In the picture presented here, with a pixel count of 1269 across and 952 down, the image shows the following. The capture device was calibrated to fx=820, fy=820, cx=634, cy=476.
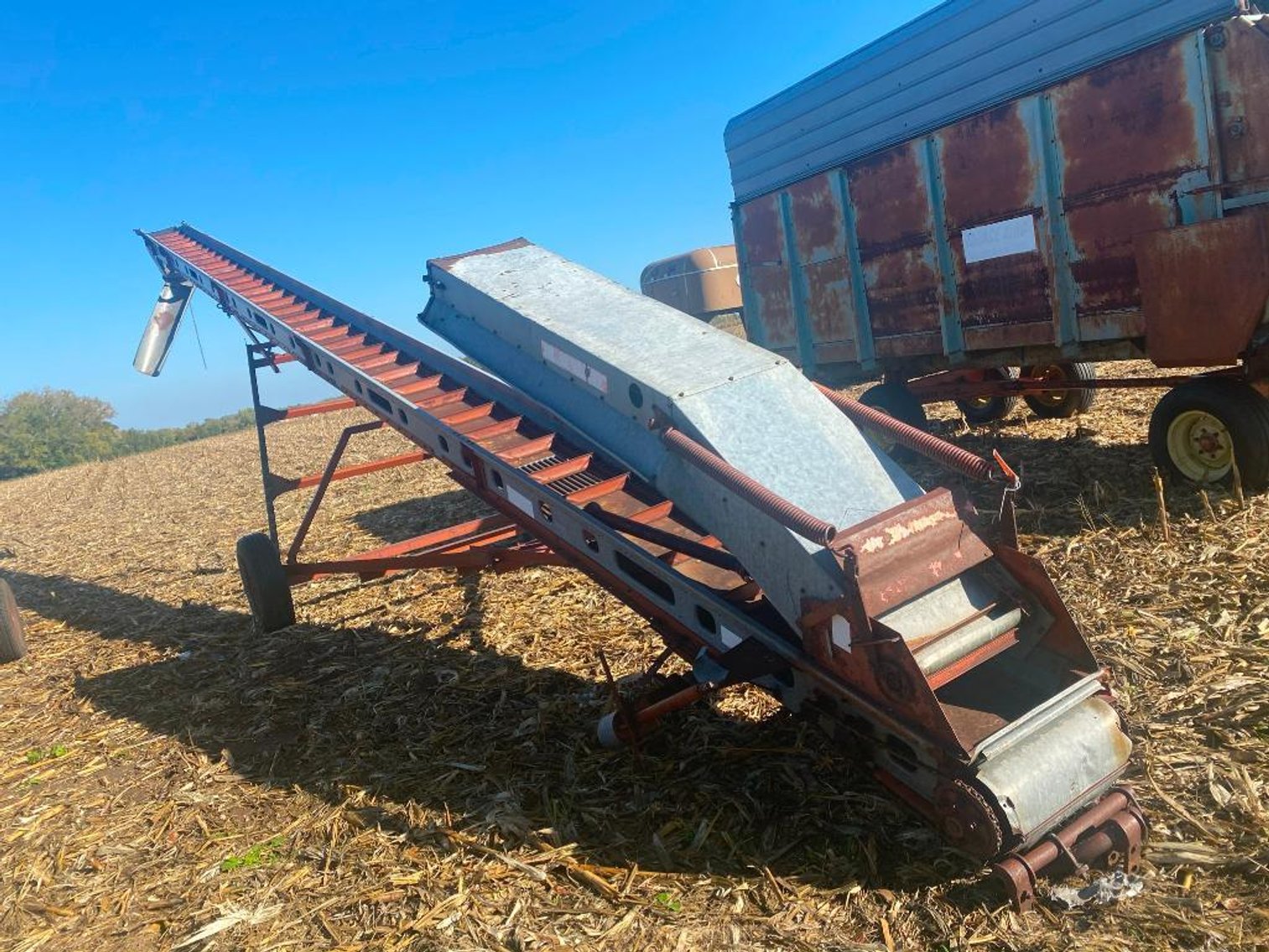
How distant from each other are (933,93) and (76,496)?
1726 centimetres

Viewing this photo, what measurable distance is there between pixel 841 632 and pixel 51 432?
35665 millimetres

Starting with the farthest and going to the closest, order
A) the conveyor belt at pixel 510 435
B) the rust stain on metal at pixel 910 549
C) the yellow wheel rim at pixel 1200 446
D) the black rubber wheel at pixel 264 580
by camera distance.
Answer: the black rubber wheel at pixel 264 580 → the yellow wheel rim at pixel 1200 446 → the conveyor belt at pixel 510 435 → the rust stain on metal at pixel 910 549

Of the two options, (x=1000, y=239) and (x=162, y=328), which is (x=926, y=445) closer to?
(x=1000, y=239)

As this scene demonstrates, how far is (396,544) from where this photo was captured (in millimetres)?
6336

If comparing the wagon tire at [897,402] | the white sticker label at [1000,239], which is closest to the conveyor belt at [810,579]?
the white sticker label at [1000,239]

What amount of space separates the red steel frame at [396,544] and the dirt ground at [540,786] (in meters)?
0.48

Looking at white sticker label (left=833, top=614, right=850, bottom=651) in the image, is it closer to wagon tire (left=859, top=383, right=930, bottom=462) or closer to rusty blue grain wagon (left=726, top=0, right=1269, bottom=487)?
rusty blue grain wagon (left=726, top=0, right=1269, bottom=487)

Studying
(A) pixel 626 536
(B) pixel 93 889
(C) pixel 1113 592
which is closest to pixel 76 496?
(B) pixel 93 889

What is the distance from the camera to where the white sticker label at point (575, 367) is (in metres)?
4.17

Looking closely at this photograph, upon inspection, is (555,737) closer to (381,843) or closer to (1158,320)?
(381,843)

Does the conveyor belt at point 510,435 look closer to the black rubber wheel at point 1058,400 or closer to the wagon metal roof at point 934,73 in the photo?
the wagon metal roof at point 934,73

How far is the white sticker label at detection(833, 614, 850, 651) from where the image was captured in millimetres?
2854

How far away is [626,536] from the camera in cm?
361

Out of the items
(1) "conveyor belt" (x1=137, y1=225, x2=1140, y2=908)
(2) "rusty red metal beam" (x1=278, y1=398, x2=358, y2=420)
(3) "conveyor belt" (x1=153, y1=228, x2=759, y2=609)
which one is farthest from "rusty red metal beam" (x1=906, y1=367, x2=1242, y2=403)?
(2) "rusty red metal beam" (x1=278, y1=398, x2=358, y2=420)
